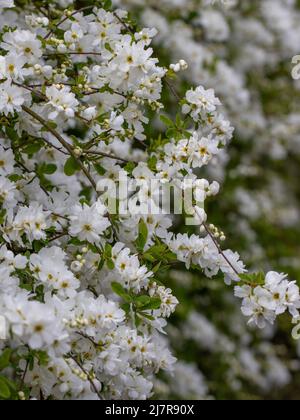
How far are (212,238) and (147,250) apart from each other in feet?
0.67

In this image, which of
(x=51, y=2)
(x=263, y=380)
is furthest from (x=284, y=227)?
(x=51, y=2)

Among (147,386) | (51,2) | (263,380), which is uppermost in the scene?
(51,2)

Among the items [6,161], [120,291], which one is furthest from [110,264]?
[6,161]

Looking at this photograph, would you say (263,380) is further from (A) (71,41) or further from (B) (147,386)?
(A) (71,41)

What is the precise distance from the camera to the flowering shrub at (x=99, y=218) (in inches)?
79.1

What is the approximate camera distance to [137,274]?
2.07m

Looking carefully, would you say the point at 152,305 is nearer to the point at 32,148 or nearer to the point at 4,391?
the point at 4,391

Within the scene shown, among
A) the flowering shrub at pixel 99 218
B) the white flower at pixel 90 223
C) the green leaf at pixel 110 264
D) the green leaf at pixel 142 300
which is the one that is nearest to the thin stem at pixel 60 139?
the flowering shrub at pixel 99 218

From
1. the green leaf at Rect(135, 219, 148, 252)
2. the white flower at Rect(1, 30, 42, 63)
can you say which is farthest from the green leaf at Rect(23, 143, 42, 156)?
the green leaf at Rect(135, 219, 148, 252)

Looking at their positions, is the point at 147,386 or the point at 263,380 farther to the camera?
the point at 263,380

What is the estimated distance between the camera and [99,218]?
2092 millimetres

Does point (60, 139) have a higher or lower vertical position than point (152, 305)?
higher

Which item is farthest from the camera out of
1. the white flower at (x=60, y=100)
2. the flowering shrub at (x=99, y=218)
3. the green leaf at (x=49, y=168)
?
the green leaf at (x=49, y=168)

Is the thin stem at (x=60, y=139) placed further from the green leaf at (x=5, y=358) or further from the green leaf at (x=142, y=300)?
the green leaf at (x=5, y=358)
